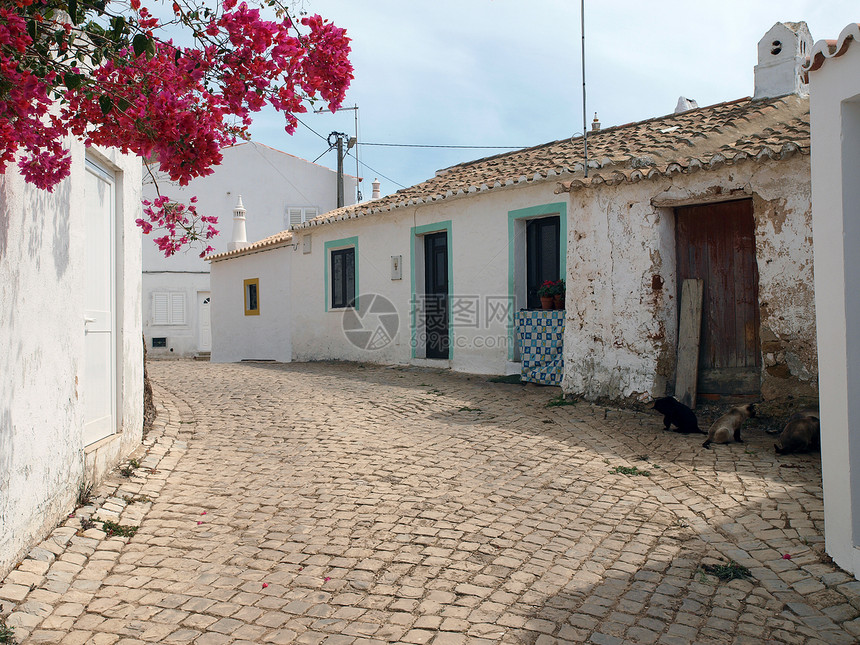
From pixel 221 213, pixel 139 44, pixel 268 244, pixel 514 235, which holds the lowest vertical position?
pixel 139 44

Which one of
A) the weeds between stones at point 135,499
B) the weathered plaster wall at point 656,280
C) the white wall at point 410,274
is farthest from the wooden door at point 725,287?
the weeds between stones at point 135,499

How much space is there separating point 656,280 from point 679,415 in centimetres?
171

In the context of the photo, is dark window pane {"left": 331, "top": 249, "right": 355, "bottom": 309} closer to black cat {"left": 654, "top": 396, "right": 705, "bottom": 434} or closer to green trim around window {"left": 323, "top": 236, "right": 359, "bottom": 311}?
green trim around window {"left": 323, "top": 236, "right": 359, "bottom": 311}

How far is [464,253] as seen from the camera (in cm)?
1180

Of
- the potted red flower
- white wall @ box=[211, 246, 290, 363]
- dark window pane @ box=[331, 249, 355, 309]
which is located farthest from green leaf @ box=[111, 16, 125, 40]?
white wall @ box=[211, 246, 290, 363]

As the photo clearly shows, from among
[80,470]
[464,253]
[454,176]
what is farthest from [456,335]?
[80,470]

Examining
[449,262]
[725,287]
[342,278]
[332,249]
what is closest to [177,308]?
[332,249]

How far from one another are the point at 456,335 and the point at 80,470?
7.79m

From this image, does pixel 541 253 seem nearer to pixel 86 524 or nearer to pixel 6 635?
pixel 86 524

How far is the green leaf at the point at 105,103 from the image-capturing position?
2887 millimetres

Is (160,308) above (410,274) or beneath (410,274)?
beneath

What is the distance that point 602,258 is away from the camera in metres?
8.34

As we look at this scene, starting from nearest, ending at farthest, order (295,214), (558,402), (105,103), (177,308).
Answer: (105,103) < (558,402) < (177,308) < (295,214)

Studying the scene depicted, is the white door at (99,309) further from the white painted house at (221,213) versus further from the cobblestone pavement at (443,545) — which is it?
the white painted house at (221,213)
